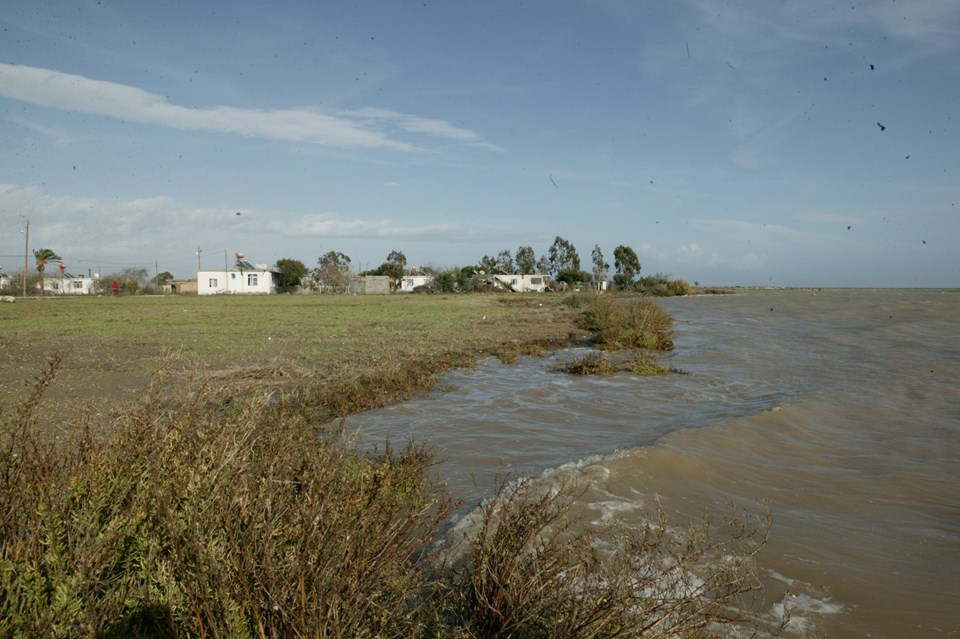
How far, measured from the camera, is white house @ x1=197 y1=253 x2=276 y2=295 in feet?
220

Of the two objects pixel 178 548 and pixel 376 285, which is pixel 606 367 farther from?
pixel 376 285

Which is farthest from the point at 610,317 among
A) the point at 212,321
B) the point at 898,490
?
the point at 212,321

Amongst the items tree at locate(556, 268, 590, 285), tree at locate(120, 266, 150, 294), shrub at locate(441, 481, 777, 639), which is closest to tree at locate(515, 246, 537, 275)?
tree at locate(556, 268, 590, 285)

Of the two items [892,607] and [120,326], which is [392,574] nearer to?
[892,607]

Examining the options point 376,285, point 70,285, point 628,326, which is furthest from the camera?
point 70,285

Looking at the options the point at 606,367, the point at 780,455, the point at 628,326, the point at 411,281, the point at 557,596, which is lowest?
the point at 780,455

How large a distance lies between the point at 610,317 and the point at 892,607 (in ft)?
52.5

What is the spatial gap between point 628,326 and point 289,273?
66.6m

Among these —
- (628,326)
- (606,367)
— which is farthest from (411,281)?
(606,367)

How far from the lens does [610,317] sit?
64.7ft

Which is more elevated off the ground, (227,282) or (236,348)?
(227,282)

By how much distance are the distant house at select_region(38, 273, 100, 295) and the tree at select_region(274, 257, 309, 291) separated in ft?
70.4

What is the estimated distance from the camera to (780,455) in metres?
7.55

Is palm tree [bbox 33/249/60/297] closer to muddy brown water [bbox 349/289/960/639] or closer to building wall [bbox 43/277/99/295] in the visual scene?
building wall [bbox 43/277/99/295]
